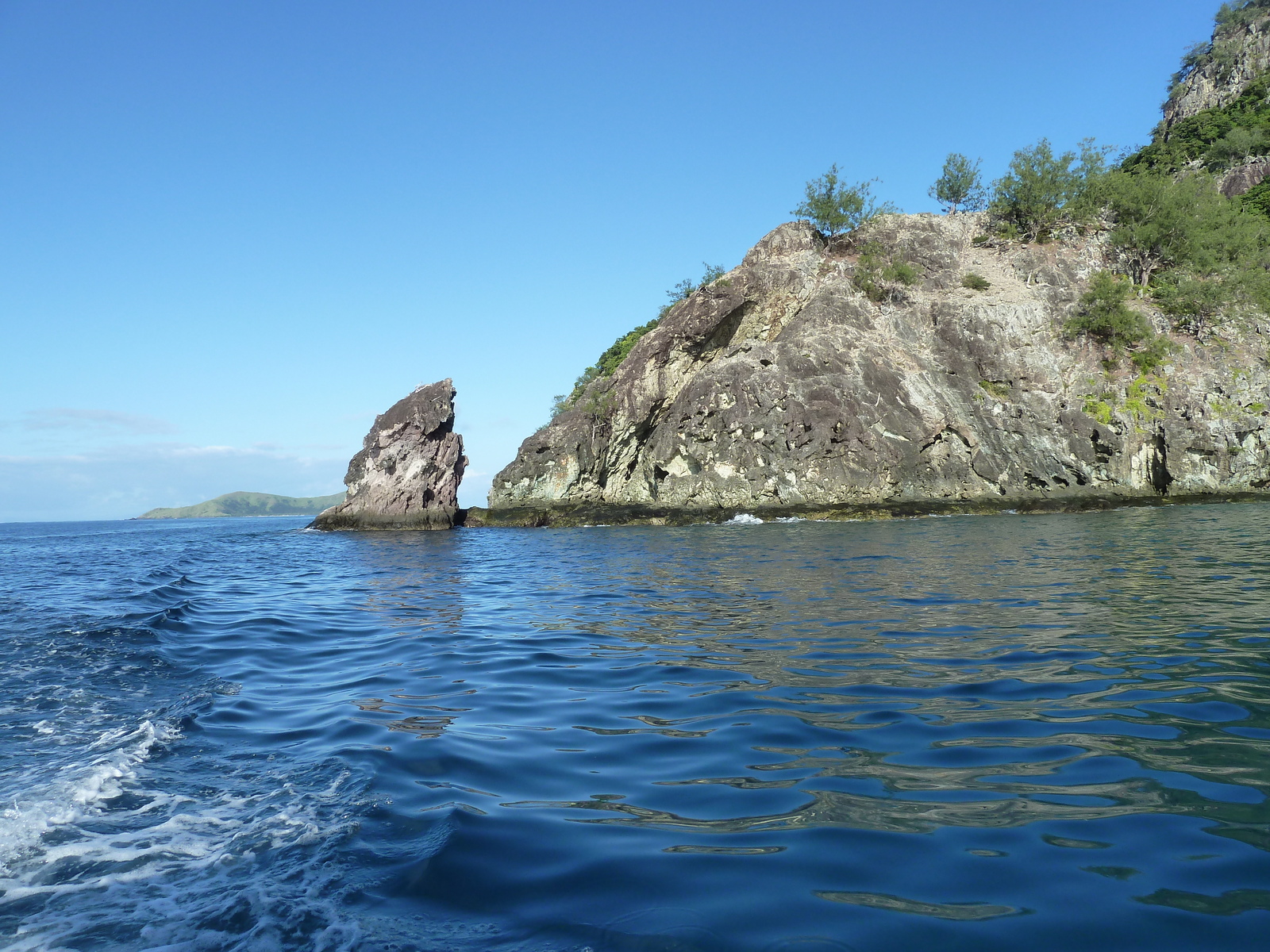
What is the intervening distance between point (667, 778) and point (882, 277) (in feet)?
159

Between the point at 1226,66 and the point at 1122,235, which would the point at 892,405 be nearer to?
the point at 1122,235

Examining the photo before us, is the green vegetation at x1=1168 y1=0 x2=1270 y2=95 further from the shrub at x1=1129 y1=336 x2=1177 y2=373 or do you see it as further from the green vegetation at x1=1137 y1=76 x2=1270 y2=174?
the shrub at x1=1129 y1=336 x2=1177 y2=373

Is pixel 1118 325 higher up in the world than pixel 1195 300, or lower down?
lower down

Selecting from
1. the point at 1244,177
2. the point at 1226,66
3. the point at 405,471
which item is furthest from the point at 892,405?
the point at 1226,66

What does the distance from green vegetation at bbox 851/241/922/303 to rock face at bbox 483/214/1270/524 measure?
141 mm

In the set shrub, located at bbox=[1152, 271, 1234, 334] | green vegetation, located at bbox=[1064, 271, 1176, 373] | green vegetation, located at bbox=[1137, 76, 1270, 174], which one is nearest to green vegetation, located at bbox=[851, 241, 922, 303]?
green vegetation, located at bbox=[1064, 271, 1176, 373]

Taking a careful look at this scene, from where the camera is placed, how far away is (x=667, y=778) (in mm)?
5051

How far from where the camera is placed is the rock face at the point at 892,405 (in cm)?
3919

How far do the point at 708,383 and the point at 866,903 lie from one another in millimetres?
42529

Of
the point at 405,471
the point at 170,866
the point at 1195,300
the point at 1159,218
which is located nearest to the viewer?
the point at 170,866

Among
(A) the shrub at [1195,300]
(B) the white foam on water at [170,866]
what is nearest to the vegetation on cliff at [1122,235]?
(A) the shrub at [1195,300]

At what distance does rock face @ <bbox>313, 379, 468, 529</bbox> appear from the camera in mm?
49438

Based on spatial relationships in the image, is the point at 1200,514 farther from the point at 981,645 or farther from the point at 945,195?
the point at 945,195

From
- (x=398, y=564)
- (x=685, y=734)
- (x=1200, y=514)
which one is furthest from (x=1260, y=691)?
(x=1200, y=514)
